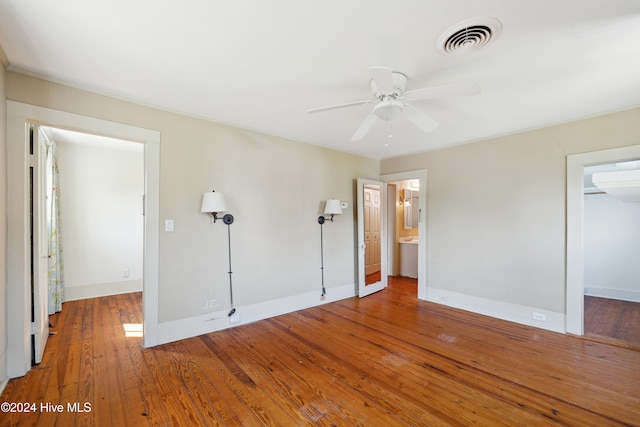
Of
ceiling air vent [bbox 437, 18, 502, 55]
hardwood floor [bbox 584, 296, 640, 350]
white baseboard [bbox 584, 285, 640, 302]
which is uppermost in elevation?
ceiling air vent [bbox 437, 18, 502, 55]

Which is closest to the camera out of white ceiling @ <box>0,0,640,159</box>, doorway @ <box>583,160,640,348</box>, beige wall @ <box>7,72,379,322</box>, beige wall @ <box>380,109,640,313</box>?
white ceiling @ <box>0,0,640,159</box>

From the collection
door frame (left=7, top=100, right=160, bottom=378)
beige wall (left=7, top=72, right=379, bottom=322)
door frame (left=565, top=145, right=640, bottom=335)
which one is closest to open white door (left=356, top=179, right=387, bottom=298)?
beige wall (left=7, top=72, right=379, bottom=322)

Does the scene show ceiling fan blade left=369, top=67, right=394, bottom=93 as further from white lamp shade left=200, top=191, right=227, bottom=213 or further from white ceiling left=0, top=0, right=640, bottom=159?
white lamp shade left=200, top=191, right=227, bottom=213

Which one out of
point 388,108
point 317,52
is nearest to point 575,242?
point 388,108

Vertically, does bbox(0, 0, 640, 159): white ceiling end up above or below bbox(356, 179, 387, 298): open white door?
above

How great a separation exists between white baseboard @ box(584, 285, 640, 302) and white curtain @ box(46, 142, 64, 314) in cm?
828

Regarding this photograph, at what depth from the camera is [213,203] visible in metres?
2.96

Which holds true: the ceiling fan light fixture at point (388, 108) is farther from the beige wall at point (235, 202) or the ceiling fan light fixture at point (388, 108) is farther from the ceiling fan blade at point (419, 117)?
the beige wall at point (235, 202)

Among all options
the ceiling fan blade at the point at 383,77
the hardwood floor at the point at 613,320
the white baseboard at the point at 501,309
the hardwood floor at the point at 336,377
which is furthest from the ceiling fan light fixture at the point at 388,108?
the hardwood floor at the point at 613,320

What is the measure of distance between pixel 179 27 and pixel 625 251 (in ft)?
22.3

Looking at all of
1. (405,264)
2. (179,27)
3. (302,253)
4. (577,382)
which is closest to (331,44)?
(179,27)

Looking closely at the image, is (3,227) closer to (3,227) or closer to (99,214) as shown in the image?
(3,227)

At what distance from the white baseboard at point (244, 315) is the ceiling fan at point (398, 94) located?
2.49 meters

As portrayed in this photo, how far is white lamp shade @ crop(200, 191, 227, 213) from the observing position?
295 centimetres
